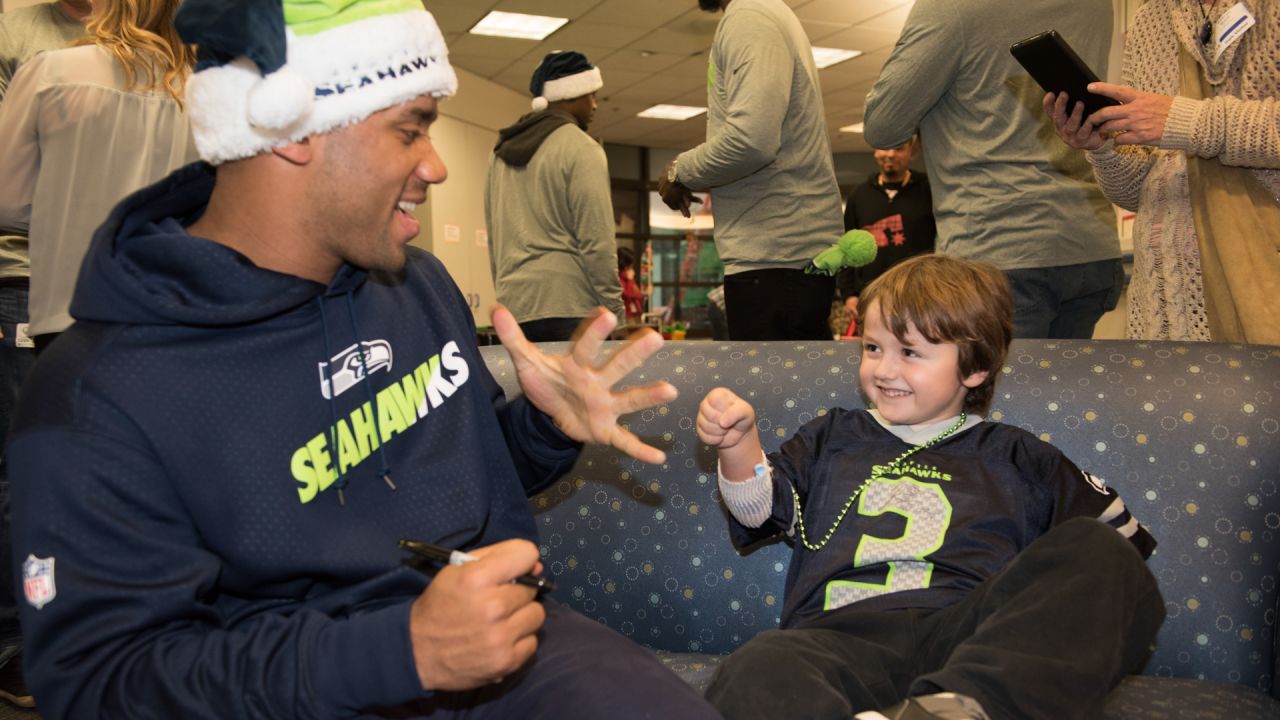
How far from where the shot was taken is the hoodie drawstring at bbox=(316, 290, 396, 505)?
3.74 ft

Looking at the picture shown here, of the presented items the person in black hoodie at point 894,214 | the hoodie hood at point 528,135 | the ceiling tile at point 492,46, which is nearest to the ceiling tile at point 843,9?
the ceiling tile at point 492,46

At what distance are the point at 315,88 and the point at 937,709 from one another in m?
1.08

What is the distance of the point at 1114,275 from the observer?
2.20m

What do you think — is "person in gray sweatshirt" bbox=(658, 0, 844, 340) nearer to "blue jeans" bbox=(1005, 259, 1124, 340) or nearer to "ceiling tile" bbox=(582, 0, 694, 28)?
"blue jeans" bbox=(1005, 259, 1124, 340)

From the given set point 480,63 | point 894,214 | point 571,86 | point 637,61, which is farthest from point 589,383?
point 480,63

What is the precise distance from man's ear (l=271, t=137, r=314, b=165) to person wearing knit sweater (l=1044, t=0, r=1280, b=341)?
1539 mm

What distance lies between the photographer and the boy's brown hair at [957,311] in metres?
1.65

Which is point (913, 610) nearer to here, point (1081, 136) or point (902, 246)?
point (1081, 136)

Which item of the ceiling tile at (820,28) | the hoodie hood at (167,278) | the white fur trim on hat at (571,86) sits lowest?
the hoodie hood at (167,278)

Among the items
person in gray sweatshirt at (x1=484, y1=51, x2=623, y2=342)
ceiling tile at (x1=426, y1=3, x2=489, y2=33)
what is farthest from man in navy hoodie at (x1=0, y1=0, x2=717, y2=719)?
ceiling tile at (x1=426, y1=3, x2=489, y2=33)

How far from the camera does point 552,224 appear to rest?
128 inches

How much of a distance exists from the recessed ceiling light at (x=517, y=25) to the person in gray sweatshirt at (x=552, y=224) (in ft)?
18.7

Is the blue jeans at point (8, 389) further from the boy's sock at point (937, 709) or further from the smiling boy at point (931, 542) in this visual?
the boy's sock at point (937, 709)

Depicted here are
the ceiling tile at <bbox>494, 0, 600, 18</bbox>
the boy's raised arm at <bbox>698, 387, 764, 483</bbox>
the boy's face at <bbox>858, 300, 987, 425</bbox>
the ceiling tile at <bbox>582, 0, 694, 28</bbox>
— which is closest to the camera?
the boy's raised arm at <bbox>698, 387, 764, 483</bbox>
